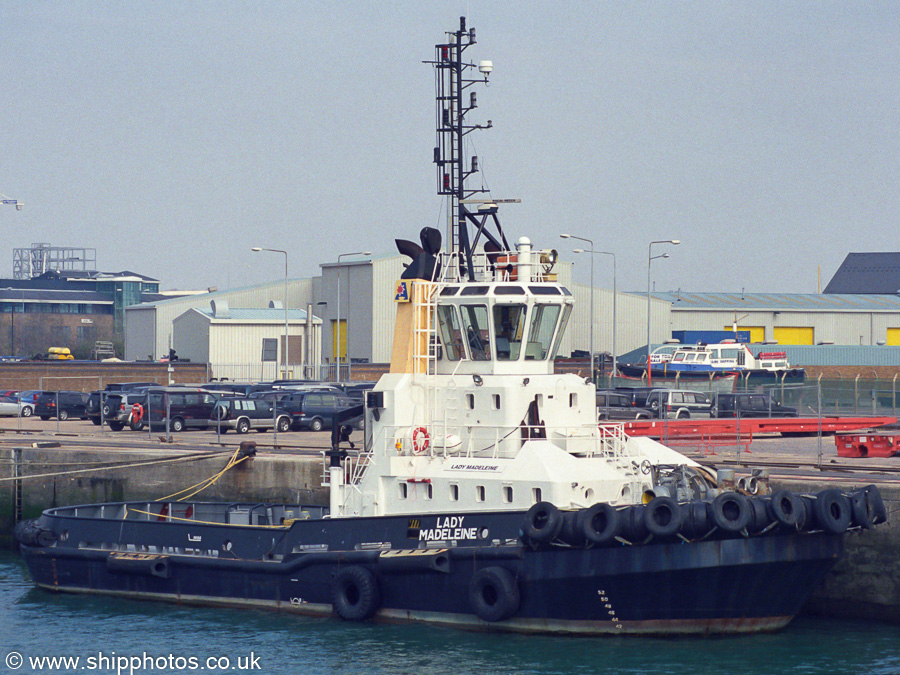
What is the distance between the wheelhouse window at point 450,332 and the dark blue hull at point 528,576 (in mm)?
2909

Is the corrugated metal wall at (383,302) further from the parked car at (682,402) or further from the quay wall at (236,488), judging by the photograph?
the quay wall at (236,488)

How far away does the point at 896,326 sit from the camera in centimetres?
8406

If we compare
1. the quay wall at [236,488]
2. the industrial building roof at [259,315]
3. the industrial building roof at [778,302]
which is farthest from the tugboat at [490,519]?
the industrial building roof at [778,302]

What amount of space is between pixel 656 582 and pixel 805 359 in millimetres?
63390

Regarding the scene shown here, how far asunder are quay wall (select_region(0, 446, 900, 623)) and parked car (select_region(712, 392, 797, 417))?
62.1 ft

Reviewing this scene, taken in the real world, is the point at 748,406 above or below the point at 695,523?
above

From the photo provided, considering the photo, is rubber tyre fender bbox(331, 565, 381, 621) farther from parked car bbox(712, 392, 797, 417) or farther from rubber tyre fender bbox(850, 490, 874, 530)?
parked car bbox(712, 392, 797, 417)

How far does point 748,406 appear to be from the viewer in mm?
41500

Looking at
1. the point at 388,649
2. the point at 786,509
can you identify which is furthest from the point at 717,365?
the point at 388,649

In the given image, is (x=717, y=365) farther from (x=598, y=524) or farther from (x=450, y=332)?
(x=598, y=524)

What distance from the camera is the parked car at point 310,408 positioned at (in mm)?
41125

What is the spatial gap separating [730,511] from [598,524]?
1843 millimetres

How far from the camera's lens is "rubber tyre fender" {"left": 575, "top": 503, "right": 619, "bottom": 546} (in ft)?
53.8

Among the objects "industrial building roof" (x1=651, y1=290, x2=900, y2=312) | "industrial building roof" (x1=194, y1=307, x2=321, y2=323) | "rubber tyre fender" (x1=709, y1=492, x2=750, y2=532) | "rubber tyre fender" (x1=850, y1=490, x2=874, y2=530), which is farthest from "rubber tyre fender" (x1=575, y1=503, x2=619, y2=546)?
"industrial building roof" (x1=651, y1=290, x2=900, y2=312)
